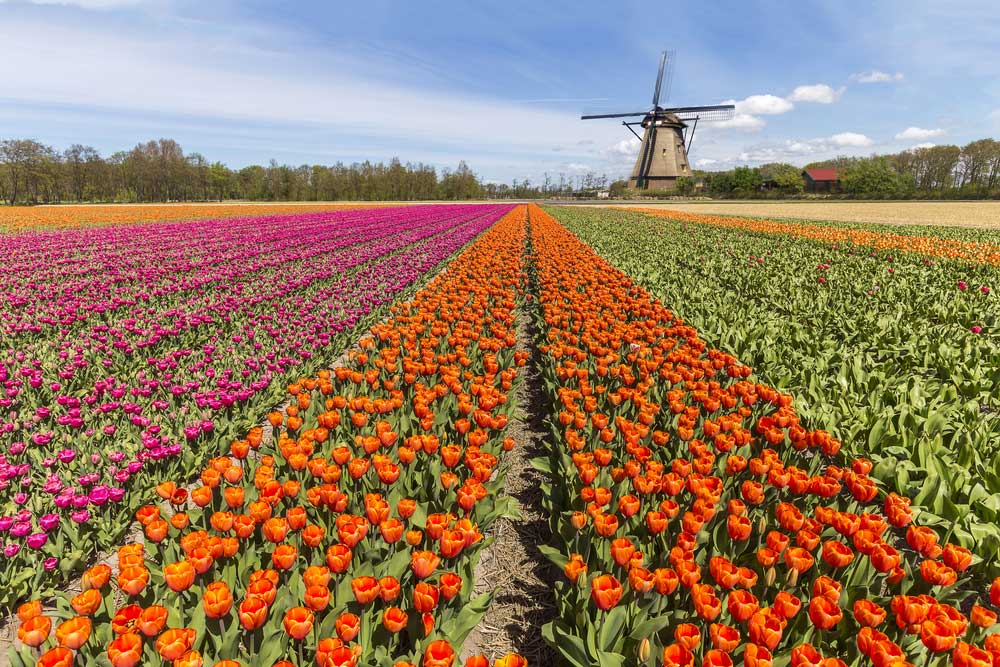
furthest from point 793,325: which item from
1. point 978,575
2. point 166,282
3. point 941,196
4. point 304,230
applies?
point 941,196

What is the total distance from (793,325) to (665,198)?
90279 millimetres

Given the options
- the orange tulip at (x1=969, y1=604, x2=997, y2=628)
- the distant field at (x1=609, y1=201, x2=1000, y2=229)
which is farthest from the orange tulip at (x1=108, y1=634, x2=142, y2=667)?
the distant field at (x1=609, y1=201, x2=1000, y2=229)

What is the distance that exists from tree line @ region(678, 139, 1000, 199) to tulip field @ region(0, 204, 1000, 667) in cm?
9257

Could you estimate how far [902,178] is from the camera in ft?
314

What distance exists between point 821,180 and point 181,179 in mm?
130213

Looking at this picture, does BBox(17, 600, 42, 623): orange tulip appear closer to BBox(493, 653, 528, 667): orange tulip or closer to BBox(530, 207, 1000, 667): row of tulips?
BBox(493, 653, 528, 667): orange tulip

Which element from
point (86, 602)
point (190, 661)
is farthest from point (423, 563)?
point (86, 602)

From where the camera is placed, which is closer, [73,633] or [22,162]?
[73,633]

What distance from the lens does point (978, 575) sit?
113 inches

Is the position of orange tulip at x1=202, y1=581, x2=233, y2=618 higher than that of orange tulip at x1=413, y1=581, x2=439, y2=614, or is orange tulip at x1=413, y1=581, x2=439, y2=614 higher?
orange tulip at x1=202, y1=581, x2=233, y2=618

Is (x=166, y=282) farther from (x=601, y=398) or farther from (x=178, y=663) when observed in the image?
(x=178, y=663)

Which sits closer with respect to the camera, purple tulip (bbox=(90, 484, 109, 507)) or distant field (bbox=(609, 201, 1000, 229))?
purple tulip (bbox=(90, 484, 109, 507))

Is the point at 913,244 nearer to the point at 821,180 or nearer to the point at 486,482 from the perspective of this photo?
the point at 486,482

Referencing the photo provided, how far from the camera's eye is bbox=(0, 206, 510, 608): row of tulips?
3.22 meters
